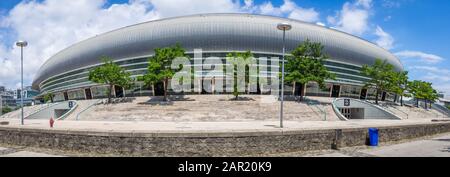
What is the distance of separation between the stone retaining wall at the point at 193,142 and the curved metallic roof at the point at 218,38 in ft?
130

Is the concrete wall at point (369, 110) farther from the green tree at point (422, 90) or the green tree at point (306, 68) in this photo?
the green tree at point (422, 90)

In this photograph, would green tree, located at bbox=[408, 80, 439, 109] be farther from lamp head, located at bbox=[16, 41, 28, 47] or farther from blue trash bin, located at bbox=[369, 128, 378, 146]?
lamp head, located at bbox=[16, 41, 28, 47]

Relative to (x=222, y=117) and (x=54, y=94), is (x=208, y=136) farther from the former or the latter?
(x=54, y=94)

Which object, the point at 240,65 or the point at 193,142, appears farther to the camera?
the point at 240,65

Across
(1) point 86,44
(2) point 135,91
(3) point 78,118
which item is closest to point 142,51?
(2) point 135,91

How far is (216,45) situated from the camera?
51344mm

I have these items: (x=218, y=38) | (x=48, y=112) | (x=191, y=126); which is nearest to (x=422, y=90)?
(x=218, y=38)

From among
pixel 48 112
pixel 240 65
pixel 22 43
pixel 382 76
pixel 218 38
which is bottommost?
pixel 48 112

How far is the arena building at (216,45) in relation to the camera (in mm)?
51625

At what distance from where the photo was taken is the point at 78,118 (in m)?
30.0

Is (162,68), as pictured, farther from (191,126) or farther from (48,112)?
(191,126)

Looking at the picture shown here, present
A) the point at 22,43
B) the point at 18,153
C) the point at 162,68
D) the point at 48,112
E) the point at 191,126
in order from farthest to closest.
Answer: the point at 162,68 → the point at 48,112 → the point at 22,43 → the point at 191,126 → the point at 18,153

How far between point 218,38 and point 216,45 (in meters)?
1.41

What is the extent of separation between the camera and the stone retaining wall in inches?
441
